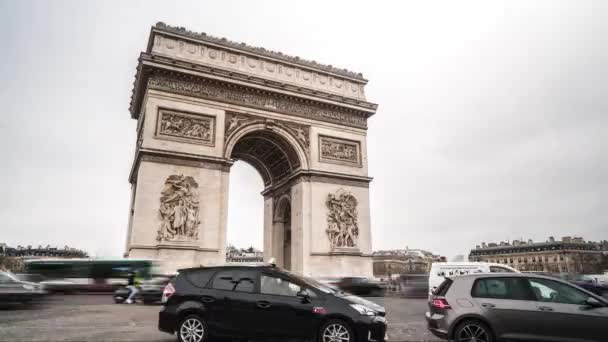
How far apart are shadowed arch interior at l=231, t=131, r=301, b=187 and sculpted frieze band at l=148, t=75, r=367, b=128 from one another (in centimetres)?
171

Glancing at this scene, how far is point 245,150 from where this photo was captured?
26000mm

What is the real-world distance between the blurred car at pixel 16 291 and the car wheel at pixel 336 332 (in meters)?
10.2

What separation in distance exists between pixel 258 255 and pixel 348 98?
3293 inches

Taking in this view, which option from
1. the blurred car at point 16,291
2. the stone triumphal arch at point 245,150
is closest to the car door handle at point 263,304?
the blurred car at point 16,291

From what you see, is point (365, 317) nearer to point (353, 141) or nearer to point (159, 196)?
point (159, 196)

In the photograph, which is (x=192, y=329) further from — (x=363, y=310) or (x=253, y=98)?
(x=253, y=98)

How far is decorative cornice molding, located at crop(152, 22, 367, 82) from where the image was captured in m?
21.9

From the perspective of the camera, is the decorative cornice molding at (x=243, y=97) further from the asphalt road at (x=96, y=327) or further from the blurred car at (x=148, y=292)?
the asphalt road at (x=96, y=327)

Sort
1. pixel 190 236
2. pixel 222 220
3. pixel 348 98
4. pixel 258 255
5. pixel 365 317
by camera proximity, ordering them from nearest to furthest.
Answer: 1. pixel 365 317
2. pixel 190 236
3. pixel 222 220
4. pixel 348 98
5. pixel 258 255

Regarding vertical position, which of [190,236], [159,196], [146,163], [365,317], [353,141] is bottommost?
[365,317]

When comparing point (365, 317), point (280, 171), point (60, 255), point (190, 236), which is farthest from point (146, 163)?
point (60, 255)

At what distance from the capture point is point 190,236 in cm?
1920

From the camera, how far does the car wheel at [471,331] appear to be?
640 centimetres

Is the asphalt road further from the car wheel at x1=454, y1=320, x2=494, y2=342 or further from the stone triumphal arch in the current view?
the stone triumphal arch
